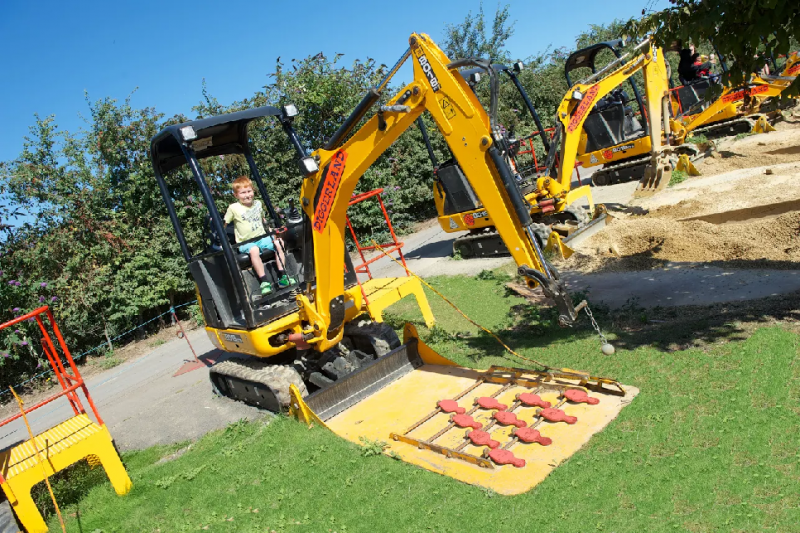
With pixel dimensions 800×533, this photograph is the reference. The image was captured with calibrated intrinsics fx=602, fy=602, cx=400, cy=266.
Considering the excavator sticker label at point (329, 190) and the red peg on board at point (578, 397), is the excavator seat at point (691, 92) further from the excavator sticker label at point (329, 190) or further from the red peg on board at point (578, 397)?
the red peg on board at point (578, 397)

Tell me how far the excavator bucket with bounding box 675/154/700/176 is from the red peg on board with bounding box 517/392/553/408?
1077 cm

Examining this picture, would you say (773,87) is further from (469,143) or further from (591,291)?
(469,143)

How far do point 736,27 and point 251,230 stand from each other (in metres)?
5.33

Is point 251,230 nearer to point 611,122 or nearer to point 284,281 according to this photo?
point 284,281

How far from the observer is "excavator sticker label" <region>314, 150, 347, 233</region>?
587cm

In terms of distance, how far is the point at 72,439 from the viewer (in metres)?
5.59

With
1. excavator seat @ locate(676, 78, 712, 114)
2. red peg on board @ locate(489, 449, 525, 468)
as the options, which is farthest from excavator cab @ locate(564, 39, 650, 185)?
red peg on board @ locate(489, 449, 525, 468)

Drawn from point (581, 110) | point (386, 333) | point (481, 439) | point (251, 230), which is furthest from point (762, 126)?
point (481, 439)

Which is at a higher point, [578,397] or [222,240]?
[222,240]

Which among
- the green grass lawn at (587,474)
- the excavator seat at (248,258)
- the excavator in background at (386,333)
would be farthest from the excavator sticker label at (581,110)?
the excavator seat at (248,258)

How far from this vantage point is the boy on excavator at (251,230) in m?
7.06

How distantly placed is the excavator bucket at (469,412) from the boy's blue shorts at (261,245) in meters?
1.87

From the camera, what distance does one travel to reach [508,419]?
16.6 ft

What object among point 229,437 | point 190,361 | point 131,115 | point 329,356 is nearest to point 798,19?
point 329,356
